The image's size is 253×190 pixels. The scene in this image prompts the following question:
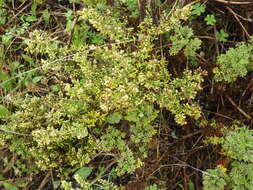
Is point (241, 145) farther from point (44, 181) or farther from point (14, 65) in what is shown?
point (14, 65)

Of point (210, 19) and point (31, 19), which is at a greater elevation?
point (210, 19)

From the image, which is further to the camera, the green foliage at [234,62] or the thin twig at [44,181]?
the thin twig at [44,181]

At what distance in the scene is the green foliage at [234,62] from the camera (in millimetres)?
2533

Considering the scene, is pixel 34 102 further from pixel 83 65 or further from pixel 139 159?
pixel 139 159

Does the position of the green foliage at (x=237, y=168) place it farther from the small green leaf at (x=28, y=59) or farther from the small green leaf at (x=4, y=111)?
the small green leaf at (x=28, y=59)

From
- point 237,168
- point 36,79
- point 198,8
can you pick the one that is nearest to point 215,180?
point 237,168

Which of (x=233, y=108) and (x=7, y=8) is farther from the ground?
(x=7, y=8)

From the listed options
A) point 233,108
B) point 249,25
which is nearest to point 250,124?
point 233,108

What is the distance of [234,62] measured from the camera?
2539 millimetres

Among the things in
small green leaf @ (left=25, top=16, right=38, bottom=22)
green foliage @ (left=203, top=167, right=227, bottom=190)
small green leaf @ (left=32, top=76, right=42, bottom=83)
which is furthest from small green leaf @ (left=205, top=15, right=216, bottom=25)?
small green leaf @ (left=25, top=16, right=38, bottom=22)

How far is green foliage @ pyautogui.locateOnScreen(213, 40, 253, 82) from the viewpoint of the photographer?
2.53 m

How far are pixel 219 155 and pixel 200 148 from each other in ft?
0.54

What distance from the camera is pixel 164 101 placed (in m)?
2.52

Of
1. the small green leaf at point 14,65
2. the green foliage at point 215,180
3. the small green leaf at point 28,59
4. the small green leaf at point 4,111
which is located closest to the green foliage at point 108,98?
the small green leaf at point 4,111
